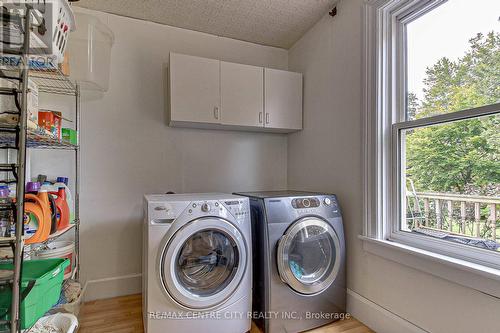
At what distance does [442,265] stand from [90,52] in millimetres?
2518

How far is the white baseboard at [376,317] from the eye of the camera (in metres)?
1.47

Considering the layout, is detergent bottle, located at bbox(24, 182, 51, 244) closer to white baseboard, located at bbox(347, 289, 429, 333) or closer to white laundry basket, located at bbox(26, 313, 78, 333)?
white laundry basket, located at bbox(26, 313, 78, 333)

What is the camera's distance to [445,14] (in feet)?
4.59

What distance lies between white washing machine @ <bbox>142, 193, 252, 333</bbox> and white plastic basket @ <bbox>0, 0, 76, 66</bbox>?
0.84 m

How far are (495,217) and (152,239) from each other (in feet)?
5.62

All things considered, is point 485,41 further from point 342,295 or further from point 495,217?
point 342,295

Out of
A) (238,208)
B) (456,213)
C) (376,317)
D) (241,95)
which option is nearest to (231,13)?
(241,95)

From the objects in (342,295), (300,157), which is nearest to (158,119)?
(300,157)

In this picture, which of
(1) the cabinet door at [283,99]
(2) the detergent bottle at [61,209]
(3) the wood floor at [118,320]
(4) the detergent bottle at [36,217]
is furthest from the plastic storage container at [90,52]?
(3) the wood floor at [118,320]

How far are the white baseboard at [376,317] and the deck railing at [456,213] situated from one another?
1.81 feet

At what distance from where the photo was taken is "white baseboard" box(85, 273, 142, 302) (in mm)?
2012

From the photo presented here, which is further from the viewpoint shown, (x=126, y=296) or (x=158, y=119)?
(x=158, y=119)

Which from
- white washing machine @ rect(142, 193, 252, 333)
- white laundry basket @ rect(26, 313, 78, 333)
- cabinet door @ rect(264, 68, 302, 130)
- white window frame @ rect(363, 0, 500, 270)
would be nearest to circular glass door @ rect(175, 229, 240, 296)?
white washing machine @ rect(142, 193, 252, 333)

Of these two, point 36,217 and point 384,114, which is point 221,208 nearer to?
point 36,217
